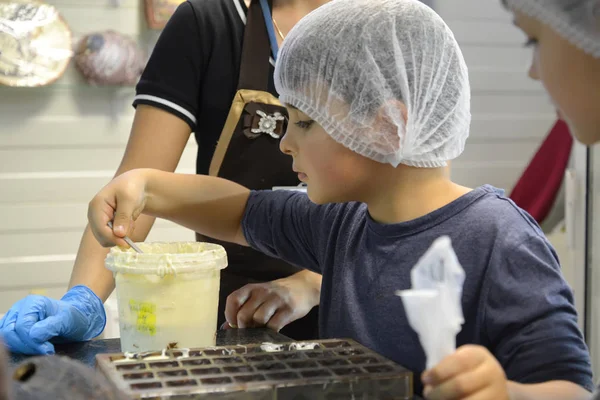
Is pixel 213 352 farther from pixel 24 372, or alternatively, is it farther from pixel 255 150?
pixel 255 150

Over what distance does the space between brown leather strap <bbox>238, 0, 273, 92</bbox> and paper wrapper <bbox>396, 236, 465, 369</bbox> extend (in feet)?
3.35

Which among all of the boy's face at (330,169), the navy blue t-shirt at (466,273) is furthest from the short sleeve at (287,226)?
the boy's face at (330,169)

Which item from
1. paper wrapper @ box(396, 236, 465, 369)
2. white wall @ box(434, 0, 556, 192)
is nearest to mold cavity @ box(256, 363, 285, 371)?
Result: paper wrapper @ box(396, 236, 465, 369)

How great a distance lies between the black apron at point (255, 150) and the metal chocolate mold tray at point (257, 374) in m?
0.71

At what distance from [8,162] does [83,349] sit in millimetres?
2206

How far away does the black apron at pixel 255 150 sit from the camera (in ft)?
5.38

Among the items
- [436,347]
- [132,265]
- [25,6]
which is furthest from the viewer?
[25,6]

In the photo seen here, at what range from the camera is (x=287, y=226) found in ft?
4.77

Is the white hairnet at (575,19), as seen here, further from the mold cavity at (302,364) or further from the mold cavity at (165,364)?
the mold cavity at (165,364)

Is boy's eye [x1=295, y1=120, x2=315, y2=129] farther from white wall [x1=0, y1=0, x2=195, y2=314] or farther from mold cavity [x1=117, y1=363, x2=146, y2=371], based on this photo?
white wall [x1=0, y1=0, x2=195, y2=314]

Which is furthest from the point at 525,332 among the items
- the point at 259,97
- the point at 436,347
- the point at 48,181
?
the point at 48,181

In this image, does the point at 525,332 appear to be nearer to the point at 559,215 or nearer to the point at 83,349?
the point at 83,349

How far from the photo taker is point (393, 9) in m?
1.21

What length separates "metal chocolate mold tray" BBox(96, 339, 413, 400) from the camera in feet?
2.62
